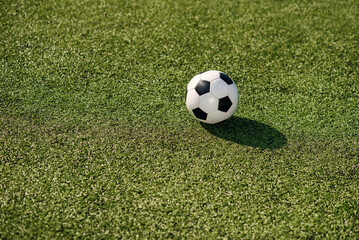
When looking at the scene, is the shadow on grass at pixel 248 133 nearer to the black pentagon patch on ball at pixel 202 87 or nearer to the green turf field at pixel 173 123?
the green turf field at pixel 173 123

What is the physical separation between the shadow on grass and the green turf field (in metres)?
0.02

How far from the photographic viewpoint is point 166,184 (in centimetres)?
290

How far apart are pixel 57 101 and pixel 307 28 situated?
3792 millimetres

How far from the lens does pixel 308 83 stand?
409 centimetres

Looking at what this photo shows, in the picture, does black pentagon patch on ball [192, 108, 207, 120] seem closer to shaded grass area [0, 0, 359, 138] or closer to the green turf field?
the green turf field

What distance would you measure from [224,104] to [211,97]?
0.49ft

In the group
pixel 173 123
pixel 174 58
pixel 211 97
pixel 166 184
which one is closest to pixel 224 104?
pixel 211 97

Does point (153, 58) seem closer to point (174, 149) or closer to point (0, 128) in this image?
point (174, 149)

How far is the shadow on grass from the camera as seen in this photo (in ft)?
10.9

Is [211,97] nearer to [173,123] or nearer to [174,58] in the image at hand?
[173,123]

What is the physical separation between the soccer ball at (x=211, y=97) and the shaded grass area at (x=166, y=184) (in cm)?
27

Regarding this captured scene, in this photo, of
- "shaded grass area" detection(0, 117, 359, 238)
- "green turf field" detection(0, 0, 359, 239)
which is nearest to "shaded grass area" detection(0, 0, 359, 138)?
"green turf field" detection(0, 0, 359, 239)

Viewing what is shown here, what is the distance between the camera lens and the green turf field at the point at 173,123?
8.71 feet

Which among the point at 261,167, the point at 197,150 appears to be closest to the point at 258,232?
the point at 261,167
